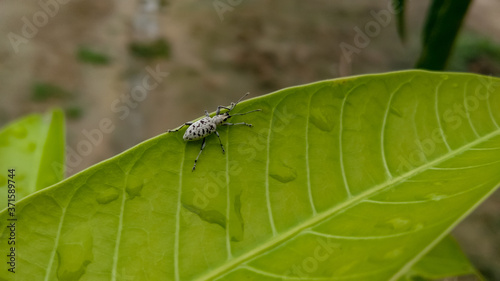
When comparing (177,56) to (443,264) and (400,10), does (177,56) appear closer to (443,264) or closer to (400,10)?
(400,10)

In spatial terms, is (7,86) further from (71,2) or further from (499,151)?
(499,151)

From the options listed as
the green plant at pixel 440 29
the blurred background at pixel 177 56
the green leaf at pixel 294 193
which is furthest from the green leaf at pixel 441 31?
the blurred background at pixel 177 56

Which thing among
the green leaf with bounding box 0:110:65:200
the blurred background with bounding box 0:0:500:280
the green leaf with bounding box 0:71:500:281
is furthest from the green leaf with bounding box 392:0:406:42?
the blurred background with bounding box 0:0:500:280

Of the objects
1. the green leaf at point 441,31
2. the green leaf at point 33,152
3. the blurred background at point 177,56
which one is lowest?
the green leaf at point 33,152

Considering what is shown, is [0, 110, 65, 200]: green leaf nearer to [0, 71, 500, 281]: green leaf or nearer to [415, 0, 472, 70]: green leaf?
[0, 71, 500, 281]: green leaf

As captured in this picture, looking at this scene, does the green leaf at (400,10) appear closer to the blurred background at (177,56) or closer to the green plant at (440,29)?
the green plant at (440,29)

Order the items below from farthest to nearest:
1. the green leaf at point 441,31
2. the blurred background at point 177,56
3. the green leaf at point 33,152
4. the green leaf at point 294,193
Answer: the blurred background at point 177,56 → the green leaf at point 441,31 → the green leaf at point 33,152 → the green leaf at point 294,193

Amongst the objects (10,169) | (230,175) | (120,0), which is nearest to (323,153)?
(230,175)
